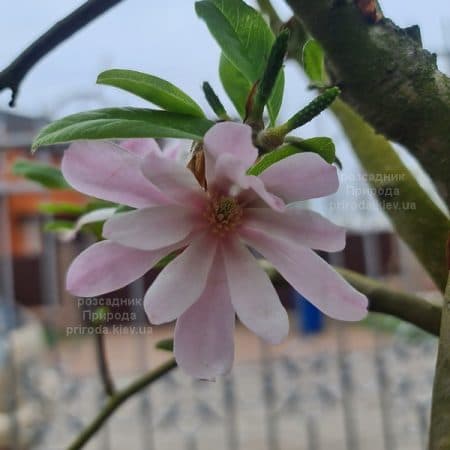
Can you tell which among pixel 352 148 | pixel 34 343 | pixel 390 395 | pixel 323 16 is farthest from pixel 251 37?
pixel 390 395

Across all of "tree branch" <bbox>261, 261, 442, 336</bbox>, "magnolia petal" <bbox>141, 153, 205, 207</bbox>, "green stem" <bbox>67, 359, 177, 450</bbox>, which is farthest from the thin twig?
"magnolia petal" <bbox>141, 153, 205, 207</bbox>

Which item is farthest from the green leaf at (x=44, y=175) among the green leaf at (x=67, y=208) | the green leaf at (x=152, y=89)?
the green leaf at (x=152, y=89)

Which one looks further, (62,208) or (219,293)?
(62,208)

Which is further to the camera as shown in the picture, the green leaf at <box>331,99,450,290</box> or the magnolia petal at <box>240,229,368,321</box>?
the green leaf at <box>331,99,450,290</box>

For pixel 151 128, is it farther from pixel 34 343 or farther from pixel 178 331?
pixel 34 343

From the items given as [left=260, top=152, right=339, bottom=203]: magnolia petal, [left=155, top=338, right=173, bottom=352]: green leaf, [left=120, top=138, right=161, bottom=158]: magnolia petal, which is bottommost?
[left=155, top=338, right=173, bottom=352]: green leaf

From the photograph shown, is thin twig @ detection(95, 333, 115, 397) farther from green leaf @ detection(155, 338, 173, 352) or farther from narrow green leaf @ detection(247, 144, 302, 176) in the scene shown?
narrow green leaf @ detection(247, 144, 302, 176)

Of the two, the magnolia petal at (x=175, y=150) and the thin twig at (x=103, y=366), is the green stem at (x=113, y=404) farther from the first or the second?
the magnolia petal at (x=175, y=150)
